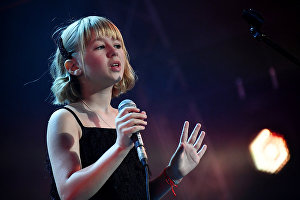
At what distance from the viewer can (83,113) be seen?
5.00 feet

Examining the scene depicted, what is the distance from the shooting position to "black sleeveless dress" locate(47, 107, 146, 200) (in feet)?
4.63

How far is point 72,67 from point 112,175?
0.59 metres

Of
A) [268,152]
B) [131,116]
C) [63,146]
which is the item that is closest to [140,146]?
[131,116]

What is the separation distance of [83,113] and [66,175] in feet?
1.22

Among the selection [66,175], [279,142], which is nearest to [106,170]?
[66,175]

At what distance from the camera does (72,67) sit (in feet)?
5.29

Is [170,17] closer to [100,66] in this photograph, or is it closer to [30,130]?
[30,130]

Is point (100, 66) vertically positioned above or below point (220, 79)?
below

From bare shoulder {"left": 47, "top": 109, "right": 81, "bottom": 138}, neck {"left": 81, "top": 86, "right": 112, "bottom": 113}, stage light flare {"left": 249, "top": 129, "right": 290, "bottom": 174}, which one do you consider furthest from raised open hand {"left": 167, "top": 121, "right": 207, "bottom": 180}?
stage light flare {"left": 249, "top": 129, "right": 290, "bottom": 174}

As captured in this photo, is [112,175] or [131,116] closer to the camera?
[131,116]

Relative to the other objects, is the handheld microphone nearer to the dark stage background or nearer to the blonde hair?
the blonde hair

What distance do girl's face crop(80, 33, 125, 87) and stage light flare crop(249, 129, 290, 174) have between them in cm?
391

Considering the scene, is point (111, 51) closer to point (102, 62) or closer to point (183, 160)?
point (102, 62)

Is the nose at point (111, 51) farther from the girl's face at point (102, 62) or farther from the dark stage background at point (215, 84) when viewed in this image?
the dark stage background at point (215, 84)
